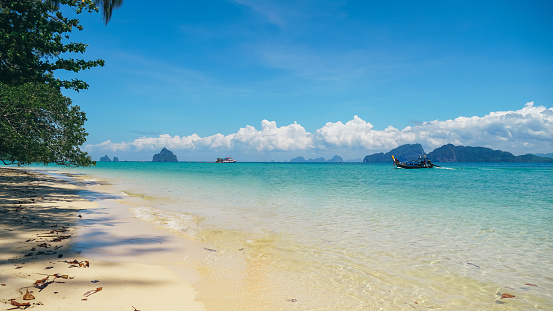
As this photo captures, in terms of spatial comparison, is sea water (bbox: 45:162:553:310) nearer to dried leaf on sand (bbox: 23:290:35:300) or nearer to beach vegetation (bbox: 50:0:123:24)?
dried leaf on sand (bbox: 23:290:35:300)

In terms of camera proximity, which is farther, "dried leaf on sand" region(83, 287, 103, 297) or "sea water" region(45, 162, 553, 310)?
"sea water" region(45, 162, 553, 310)

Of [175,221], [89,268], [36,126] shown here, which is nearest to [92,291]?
[89,268]

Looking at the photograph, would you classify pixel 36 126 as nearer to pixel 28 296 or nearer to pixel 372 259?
pixel 28 296

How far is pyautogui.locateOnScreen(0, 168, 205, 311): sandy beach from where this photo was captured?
4922 mm

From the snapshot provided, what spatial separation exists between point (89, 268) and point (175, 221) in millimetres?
7571

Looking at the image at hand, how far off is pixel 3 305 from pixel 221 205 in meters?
15.8

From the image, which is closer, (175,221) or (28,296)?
(28,296)

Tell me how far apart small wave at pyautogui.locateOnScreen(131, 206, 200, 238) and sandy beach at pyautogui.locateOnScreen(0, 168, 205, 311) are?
96 cm

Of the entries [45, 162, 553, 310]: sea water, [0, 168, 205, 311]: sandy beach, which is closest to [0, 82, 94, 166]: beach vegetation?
[0, 168, 205, 311]: sandy beach

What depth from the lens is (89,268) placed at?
648cm

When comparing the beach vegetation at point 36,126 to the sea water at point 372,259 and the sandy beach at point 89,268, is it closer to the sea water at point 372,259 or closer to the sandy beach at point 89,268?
the sandy beach at point 89,268

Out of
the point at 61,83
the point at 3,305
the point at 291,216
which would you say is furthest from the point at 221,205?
the point at 3,305

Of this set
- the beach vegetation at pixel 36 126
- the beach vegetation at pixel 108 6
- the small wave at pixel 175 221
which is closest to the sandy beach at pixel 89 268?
the small wave at pixel 175 221

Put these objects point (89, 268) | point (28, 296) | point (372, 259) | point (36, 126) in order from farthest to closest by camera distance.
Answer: point (36, 126)
point (372, 259)
point (89, 268)
point (28, 296)
